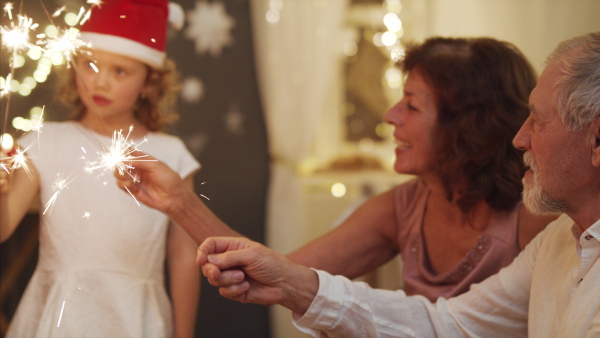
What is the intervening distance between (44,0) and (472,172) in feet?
3.15

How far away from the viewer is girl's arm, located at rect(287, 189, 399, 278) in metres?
1.47

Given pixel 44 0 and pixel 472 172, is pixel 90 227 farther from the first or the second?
pixel 472 172

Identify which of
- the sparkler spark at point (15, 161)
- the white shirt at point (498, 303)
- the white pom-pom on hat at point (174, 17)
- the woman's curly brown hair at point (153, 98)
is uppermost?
the white pom-pom on hat at point (174, 17)

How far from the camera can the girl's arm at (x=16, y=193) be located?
1004mm

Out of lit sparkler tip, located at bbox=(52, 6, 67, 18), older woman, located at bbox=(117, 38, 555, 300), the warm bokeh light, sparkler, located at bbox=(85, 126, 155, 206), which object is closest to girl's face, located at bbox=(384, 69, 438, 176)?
older woman, located at bbox=(117, 38, 555, 300)

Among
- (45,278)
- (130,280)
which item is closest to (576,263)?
(130,280)

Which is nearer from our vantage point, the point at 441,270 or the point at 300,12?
the point at 441,270

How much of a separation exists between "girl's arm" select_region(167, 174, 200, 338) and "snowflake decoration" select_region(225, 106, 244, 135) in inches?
29.0

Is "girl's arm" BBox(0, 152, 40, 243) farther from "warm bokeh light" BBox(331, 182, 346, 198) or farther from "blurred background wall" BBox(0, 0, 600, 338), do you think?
"warm bokeh light" BBox(331, 182, 346, 198)

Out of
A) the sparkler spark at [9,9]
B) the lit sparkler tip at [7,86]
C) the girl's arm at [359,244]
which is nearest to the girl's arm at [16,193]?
the lit sparkler tip at [7,86]

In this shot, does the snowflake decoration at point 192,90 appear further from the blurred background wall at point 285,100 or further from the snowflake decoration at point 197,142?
the snowflake decoration at point 197,142

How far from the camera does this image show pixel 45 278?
3.37 ft

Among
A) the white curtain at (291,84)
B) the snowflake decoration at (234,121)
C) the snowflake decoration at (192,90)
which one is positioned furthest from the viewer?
the white curtain at (291,84)

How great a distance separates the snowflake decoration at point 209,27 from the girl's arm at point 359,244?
1.97ft
